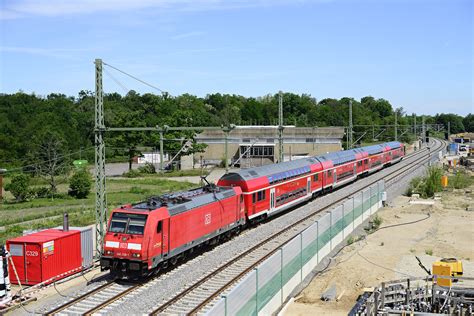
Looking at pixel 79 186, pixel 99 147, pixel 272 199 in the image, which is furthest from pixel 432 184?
pixel 99 147

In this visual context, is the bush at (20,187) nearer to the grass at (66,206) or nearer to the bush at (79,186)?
the grass at (66,206)

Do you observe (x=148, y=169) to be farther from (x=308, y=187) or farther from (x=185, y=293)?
(x=185, y=293)

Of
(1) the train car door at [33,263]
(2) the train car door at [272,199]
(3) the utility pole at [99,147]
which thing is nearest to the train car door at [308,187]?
(2) the train car door at [272,199]

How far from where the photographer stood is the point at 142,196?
5838 cm

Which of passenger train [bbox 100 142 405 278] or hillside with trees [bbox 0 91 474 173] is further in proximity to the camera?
hillside with trees [bbox 0 91 474 173]

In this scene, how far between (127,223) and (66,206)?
3363 cm

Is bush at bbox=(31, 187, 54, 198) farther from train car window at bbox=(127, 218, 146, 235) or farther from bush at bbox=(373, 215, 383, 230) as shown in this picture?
train car window at bbox=(127, 218, 146, 235)

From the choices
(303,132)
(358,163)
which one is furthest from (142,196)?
(303,132)

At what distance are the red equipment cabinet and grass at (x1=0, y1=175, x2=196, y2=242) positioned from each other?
40.9 feet

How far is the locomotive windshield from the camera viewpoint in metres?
22.5

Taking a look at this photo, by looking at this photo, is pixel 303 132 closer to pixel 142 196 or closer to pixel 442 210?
pixel 142 196

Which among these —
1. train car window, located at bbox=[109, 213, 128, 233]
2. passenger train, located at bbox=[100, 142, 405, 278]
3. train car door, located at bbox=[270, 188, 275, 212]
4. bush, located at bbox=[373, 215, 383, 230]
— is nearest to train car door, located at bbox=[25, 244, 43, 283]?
passenger train, located at bbox=[100, 142, 405, 278]

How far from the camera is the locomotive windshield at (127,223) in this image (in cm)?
2253

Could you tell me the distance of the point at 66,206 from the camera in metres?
54.0
